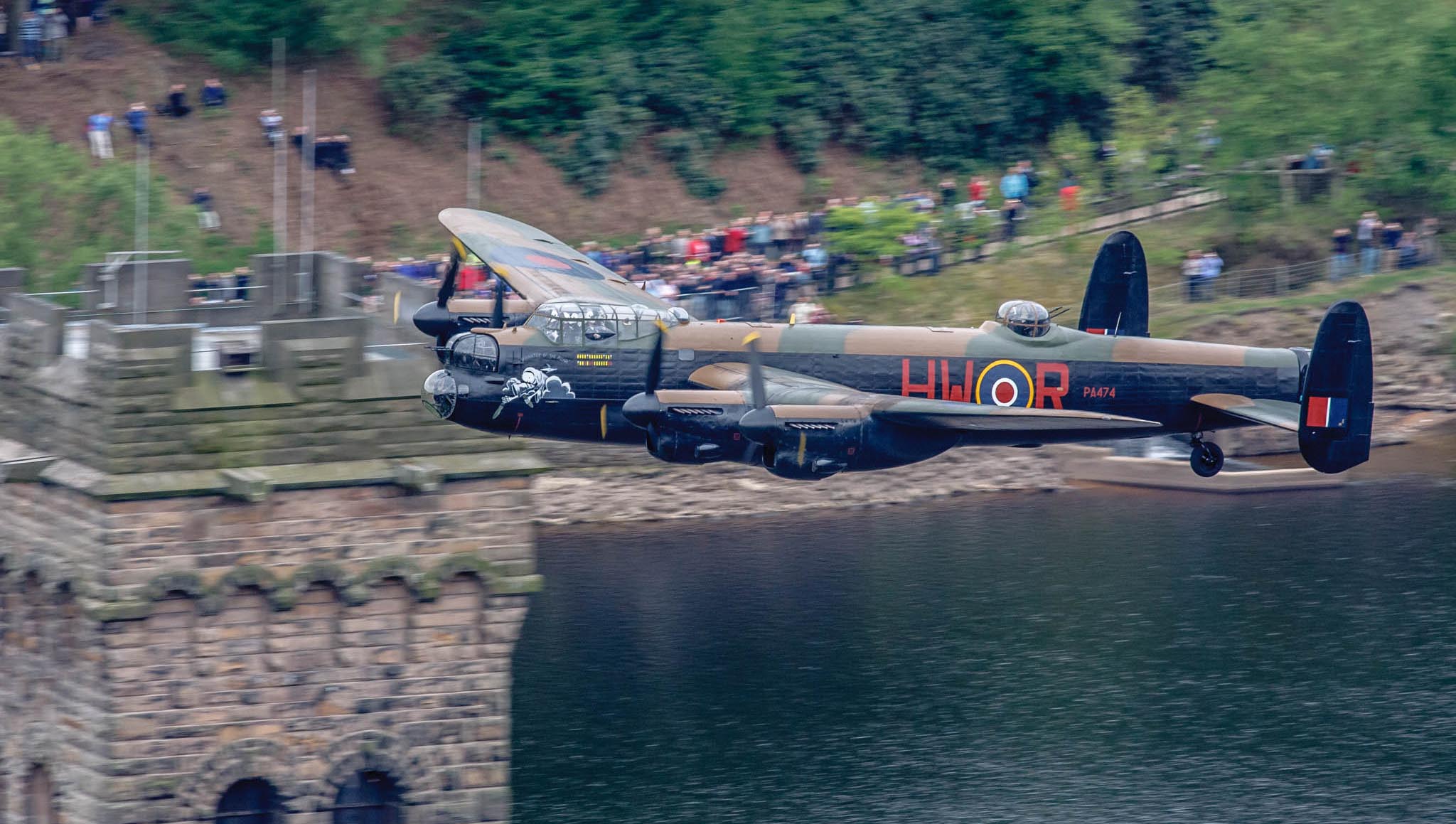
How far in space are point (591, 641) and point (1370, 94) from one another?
37378mm

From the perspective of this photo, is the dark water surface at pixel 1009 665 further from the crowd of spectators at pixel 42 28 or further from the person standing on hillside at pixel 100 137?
the crowd of spectators at pixel 42 28

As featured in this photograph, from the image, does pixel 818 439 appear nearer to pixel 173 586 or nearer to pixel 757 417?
pixel 757 417

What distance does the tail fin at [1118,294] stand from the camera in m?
35.4

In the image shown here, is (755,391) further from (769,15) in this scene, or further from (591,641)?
(769,15)

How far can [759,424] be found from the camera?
95.1ft

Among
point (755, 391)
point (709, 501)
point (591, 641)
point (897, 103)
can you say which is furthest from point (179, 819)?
point (897, 103)

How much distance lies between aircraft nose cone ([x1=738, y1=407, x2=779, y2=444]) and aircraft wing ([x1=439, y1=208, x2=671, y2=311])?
7009 millimetres

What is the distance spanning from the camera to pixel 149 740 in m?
27.2

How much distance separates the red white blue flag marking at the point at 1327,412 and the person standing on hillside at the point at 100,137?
143ft

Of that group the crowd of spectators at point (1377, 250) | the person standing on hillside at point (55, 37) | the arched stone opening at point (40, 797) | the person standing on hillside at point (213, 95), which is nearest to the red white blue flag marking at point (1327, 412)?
the arched stone opening at point (40, 797)

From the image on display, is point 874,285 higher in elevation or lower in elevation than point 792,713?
higher

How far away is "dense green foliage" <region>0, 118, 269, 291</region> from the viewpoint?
175ft

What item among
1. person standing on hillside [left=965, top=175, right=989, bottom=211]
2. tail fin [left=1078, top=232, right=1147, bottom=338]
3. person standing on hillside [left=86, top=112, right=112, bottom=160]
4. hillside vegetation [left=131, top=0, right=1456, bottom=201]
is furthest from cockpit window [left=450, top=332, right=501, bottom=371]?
hillside vegetation [left=131, top=0, right=1456, bottom=201]

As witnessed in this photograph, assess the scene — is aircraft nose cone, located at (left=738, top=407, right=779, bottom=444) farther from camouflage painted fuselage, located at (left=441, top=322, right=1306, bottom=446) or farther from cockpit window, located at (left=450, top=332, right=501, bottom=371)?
cockpit window, located at (left=450, top=332, right=501, bottom=371)
